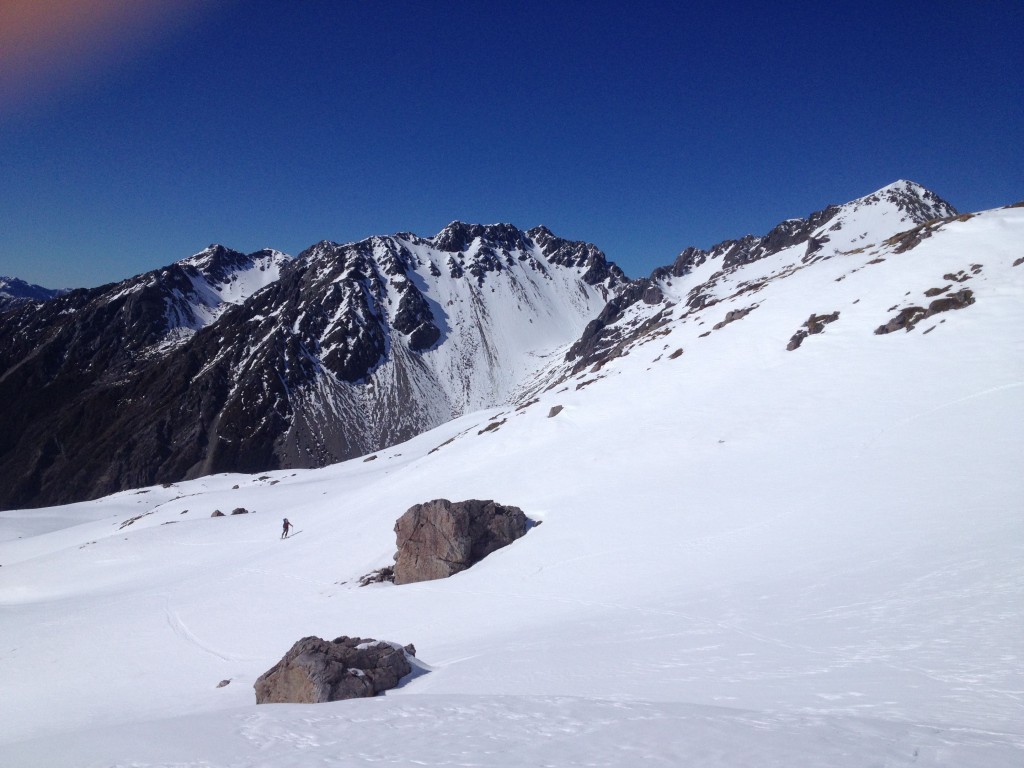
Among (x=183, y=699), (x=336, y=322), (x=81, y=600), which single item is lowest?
(x=183, y=699)

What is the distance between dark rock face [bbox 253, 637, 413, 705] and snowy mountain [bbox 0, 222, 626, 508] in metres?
137

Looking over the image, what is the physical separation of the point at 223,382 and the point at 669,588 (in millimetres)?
161358

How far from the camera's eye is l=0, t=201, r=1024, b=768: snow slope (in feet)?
23.2

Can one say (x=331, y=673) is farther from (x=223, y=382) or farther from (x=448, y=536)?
(x=223, y=382)

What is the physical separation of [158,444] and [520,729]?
159 metres

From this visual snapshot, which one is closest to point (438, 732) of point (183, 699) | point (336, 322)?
point (183, 699)

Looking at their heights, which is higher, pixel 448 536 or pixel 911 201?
pixel 911 201

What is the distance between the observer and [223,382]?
497 ft

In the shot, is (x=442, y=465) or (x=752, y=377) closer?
(x=752, y=377)

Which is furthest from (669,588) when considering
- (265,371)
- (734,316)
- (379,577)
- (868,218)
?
(868,218)

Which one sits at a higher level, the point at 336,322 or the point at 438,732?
the point at 336,322

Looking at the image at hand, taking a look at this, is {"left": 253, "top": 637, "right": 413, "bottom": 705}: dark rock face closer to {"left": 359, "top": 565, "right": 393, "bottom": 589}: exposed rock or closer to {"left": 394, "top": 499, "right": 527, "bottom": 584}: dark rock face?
{"left": 394, "top": 499, "right": 527, "bottom": 584}: dark rock face

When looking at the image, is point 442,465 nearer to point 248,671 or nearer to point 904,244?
point 248,671

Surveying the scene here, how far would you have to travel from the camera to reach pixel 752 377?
30.0 metres
